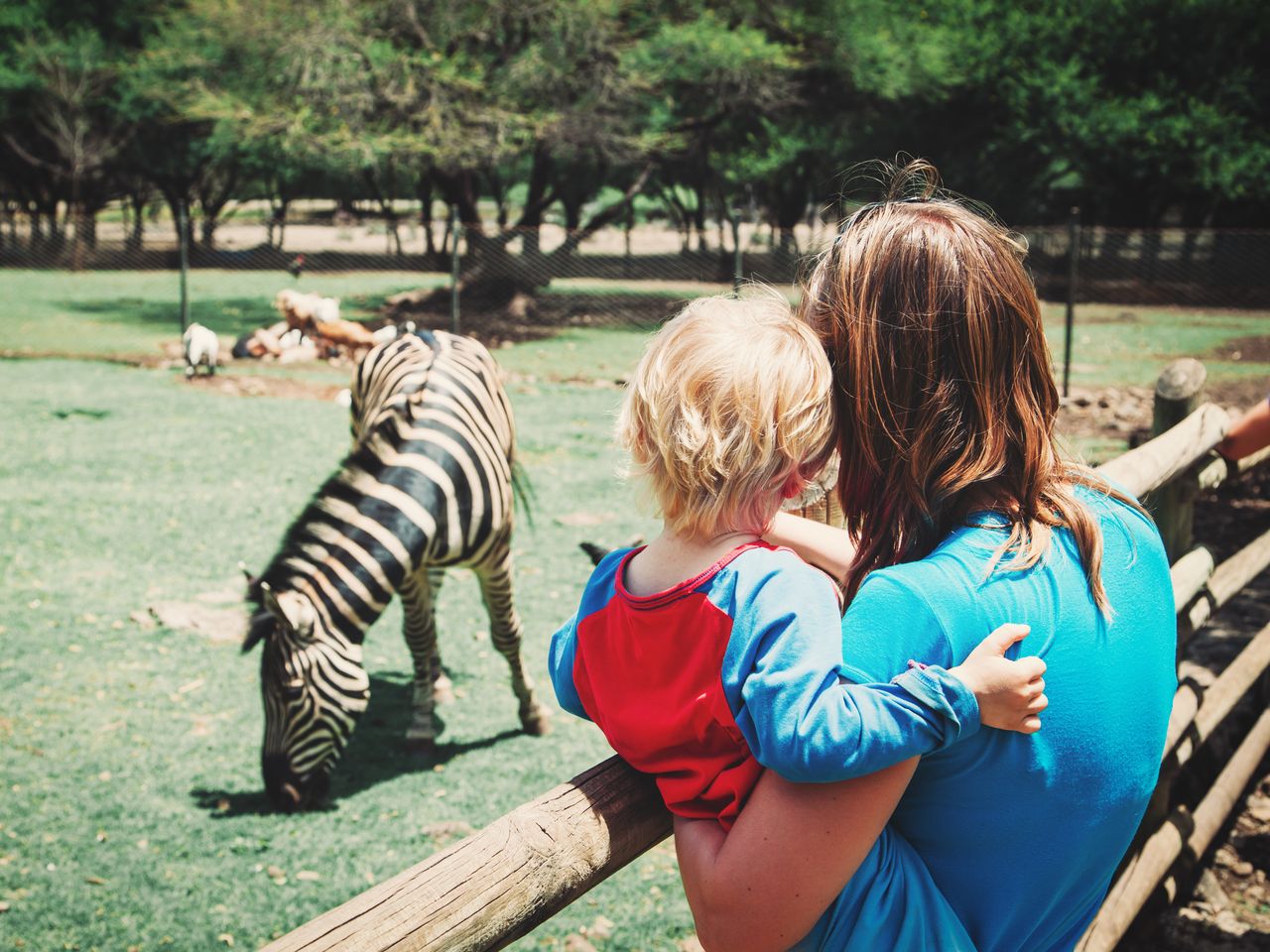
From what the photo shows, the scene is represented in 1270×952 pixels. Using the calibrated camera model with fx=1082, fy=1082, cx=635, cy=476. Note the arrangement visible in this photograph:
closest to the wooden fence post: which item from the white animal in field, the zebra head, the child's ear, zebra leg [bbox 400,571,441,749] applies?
the child's ear

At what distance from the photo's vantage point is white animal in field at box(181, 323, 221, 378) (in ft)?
45.7

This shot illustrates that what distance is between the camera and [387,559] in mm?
4348

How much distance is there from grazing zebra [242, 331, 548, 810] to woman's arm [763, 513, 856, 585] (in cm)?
262

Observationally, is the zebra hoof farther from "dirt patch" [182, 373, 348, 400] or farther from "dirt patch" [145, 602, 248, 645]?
"dirt patch" [182, 373, 348, 400]

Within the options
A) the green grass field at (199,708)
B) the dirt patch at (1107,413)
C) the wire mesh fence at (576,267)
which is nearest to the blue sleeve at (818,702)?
the green grass field at (199,708)

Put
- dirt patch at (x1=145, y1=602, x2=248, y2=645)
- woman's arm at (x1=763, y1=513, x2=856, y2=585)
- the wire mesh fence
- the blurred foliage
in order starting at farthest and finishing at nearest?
1. the wire mesh fence
2. the blurred foliage
3. dirt patch at (x1=145, y1=602, x2=248, y2=645)
4. woman's arm at (x1=763, y1=513, x2=856, y2=585)

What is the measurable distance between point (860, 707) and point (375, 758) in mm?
4057

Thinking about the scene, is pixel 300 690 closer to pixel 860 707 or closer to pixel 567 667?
pixel 567 667

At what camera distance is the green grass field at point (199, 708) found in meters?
3.79

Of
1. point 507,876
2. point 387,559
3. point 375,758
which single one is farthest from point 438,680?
point 507,876

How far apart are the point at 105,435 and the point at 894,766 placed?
10.8m

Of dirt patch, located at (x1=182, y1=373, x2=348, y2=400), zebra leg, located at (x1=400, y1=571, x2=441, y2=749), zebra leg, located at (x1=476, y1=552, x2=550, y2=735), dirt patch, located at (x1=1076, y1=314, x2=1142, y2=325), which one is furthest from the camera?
dirt patch, located at (x1=1076, y1=314, x2=1142, y2=325)

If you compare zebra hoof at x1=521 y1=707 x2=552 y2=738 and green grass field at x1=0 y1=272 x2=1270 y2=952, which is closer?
green grass field at x1=0 y1=272 x2=1270 y2=952

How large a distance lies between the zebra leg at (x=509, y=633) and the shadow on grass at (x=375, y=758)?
121mm
